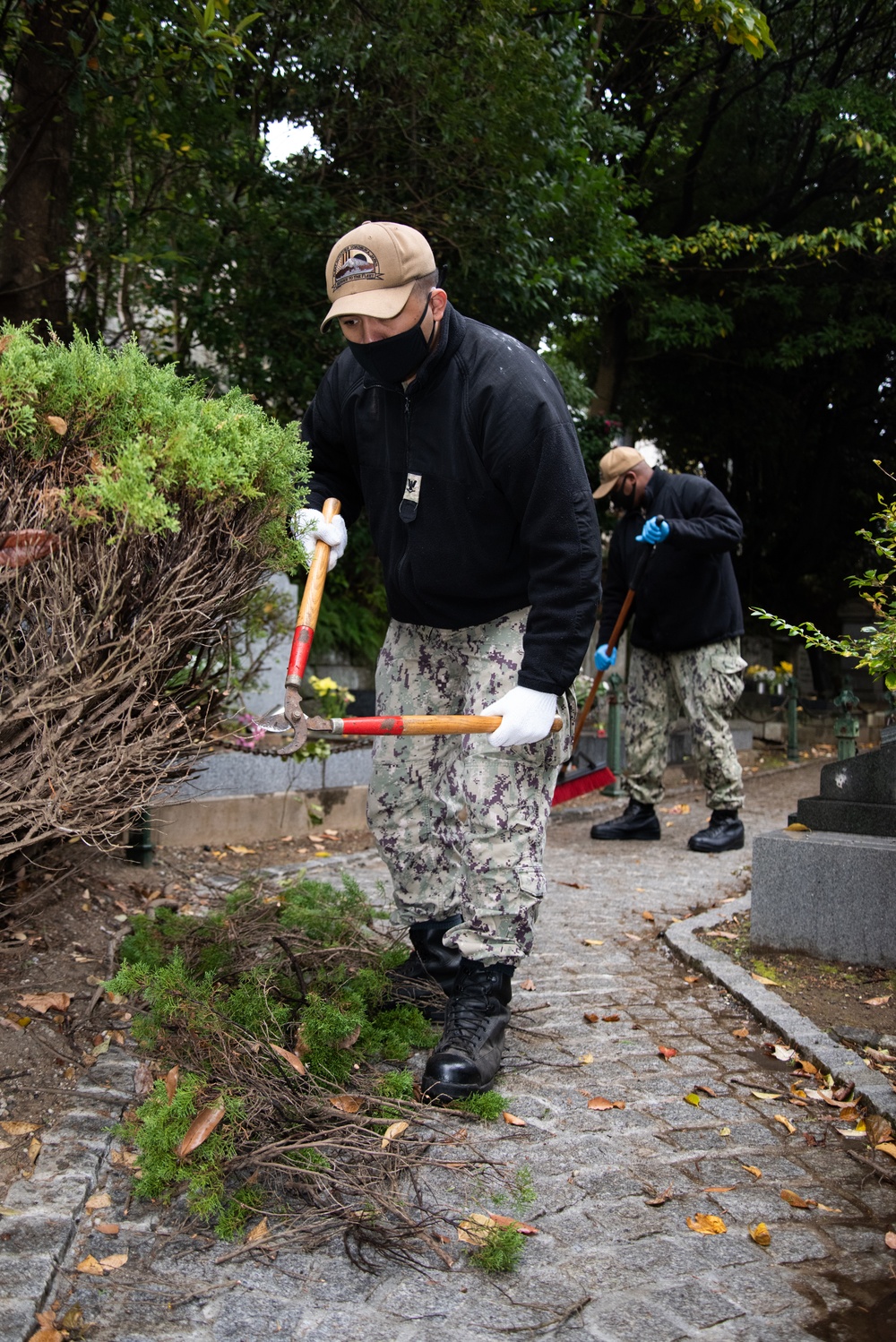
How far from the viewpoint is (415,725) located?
2867 mm

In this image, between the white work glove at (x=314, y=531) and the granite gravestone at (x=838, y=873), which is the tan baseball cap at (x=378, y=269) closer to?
the white work glove at (x=314, y=531)

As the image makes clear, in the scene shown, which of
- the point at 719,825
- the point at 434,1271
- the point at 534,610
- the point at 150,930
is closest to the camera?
the point at 434,1271

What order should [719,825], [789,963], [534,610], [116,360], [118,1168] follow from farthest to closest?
1. [719,825]
2. [789,963]
3. [534,610]
4. [116,360]
5. [118,1168]

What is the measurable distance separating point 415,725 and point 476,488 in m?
0.75

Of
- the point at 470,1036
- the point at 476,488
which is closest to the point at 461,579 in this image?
the point at 476,488

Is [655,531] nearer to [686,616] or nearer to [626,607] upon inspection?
[686,616]

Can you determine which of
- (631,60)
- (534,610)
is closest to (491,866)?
(534,610)

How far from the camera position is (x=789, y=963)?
14.3ft

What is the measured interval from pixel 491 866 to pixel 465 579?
0.82 meters

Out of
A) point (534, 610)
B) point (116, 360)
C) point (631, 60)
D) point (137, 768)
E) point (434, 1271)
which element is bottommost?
point (434, 1271)

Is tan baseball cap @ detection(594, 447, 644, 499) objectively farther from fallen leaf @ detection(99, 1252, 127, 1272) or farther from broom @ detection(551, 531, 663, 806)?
fallen leaf @ detection(99, 1252, 127, 1272)

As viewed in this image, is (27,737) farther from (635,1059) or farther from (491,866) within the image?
(635,1059)

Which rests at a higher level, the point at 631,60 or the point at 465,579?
the point at 631,60

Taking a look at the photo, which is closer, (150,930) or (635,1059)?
(635,1059)
